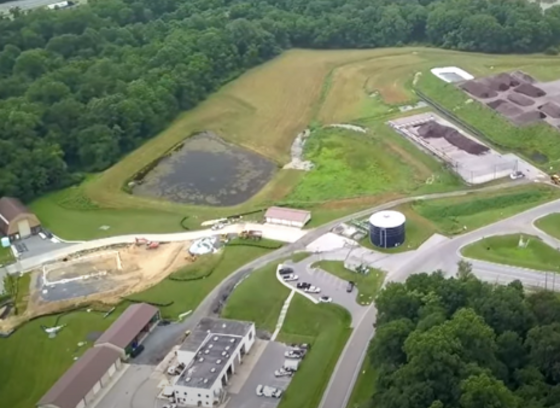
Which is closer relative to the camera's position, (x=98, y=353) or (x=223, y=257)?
(x=98, y=353)

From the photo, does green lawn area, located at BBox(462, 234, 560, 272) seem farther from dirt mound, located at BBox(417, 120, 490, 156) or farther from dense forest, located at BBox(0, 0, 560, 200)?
dense forest, located at BBox(0, 0, 560, 200)

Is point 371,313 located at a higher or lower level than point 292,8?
lower

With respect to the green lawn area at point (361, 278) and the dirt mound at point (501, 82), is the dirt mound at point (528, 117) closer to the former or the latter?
the dirt mound at point (501, 82)

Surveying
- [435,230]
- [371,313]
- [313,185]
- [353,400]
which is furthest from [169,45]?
[353,400]

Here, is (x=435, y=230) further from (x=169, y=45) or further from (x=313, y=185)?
(x=169, y=45)

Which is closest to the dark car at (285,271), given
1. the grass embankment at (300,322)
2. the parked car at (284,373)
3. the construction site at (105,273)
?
the grass embankment at (300,322)

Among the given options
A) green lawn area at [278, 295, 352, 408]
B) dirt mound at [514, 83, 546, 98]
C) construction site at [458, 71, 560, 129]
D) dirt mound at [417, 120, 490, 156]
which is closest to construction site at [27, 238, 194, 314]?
green lawn area at [278, 295, 352, 408]

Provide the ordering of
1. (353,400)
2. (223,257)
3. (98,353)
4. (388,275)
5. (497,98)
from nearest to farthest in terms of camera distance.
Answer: (353,400) → (98,353) → (388,275) → (223,257) → (497,98)
